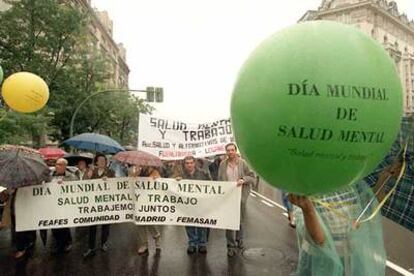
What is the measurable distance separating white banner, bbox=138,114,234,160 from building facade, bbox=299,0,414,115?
2946 inches

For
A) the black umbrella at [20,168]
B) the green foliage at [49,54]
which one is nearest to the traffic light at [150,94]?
the green foliage at [49,54]

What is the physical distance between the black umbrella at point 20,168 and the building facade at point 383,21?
76856mm

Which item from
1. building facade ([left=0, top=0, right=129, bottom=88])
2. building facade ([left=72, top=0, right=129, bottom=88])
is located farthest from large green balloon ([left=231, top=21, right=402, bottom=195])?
building facade ([left=72, top=0, right=129, bottom=88])

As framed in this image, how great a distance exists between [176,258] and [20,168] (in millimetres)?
2491

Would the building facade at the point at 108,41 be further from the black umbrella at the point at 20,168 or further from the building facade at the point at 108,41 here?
the black umbrella at the point at 20,168

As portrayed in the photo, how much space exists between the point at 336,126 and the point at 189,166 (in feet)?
18.1

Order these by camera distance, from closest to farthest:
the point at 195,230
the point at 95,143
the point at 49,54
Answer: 1. the point at 195,230
2. the point at 95,143
3. the point at 49,54


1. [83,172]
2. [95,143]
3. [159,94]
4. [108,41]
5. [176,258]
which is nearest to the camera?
[176,258]

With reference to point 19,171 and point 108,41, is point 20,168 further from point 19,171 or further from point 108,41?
point 108,41

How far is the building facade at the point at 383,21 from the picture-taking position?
82.6 m

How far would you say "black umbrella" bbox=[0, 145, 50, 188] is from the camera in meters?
6.45

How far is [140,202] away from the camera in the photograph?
7.26 meters

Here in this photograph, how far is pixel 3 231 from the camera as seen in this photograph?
9.01m

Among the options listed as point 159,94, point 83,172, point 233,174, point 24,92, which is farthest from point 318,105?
point 159,94
